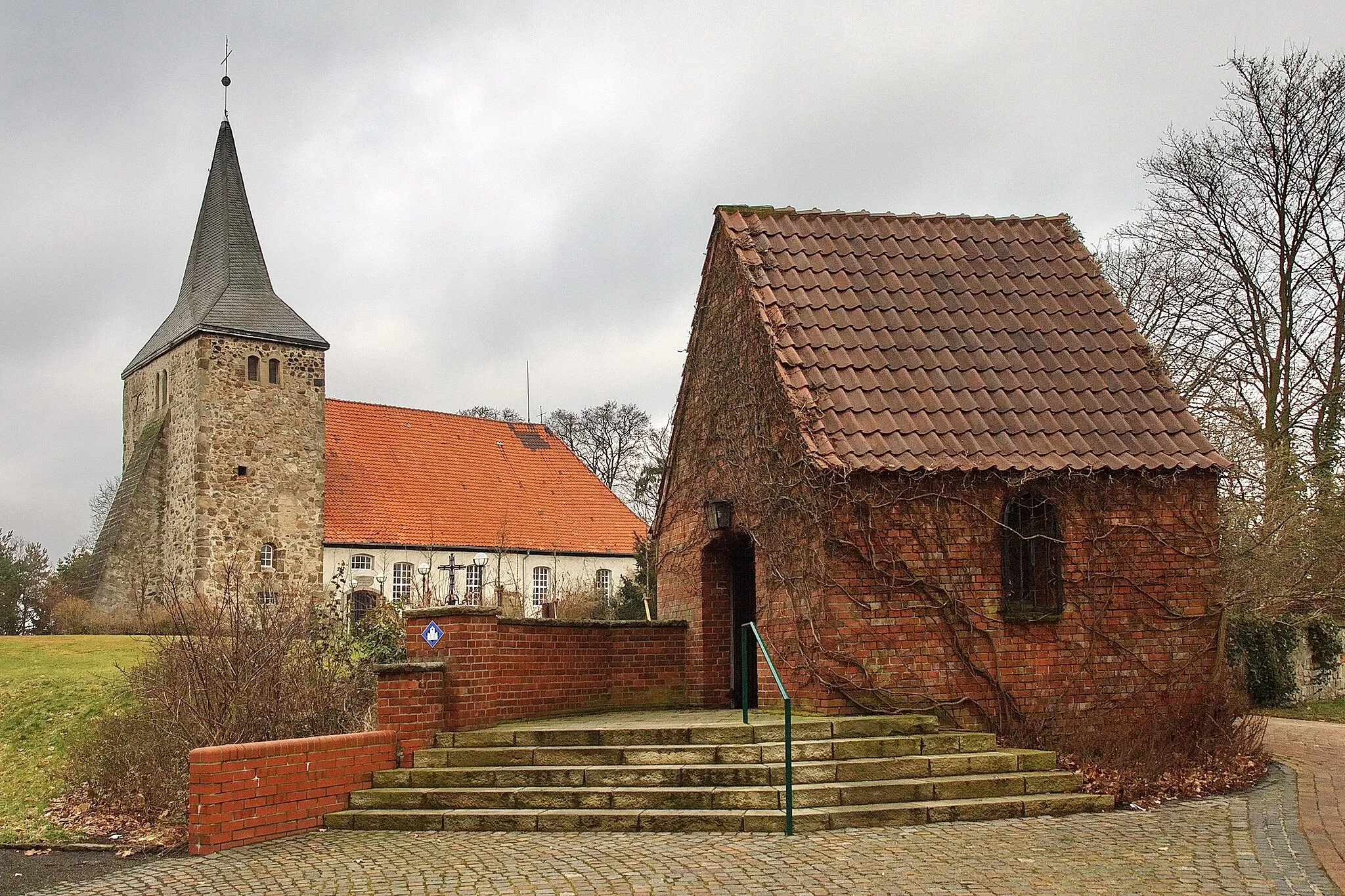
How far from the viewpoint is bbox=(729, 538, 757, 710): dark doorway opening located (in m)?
13.8

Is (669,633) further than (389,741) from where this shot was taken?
Yes

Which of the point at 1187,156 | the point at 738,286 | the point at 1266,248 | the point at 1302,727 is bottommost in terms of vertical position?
the point at 1302,727

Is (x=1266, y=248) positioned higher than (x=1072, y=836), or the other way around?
(x=1266, y=248)

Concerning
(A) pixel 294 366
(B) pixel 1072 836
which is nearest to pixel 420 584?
(A) pixel 294 366

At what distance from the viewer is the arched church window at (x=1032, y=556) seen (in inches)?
451

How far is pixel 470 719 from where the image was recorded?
1080cm

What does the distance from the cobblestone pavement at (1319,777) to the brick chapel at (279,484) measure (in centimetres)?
2023

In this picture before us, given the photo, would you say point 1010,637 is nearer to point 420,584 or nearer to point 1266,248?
point 1266,248

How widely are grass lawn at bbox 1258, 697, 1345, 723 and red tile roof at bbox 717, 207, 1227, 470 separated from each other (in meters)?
8.81

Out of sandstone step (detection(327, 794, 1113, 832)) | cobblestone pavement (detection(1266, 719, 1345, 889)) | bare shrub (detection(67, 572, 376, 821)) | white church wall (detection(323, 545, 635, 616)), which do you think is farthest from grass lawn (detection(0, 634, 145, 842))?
white church wall (detection(323, 545, 635, 616))

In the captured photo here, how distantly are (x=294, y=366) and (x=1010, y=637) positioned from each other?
29776mm

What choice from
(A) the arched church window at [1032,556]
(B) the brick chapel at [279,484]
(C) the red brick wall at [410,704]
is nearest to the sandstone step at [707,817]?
(C) the red brick wall at [410,704]

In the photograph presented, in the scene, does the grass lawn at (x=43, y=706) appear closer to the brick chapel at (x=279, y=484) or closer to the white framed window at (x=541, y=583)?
the brick chapel at (x=279, y=484)

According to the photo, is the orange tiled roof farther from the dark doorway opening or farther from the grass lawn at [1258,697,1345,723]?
the dark doorway opening
